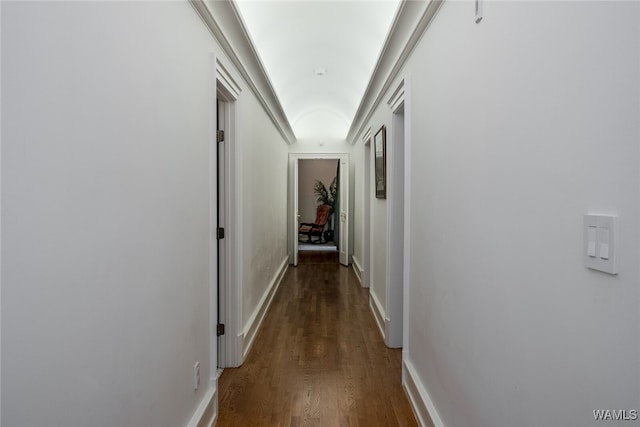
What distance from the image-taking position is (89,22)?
94 cm

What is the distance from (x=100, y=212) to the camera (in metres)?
1.01

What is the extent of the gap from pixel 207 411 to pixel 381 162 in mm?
2515

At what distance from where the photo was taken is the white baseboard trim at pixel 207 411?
1.79 m

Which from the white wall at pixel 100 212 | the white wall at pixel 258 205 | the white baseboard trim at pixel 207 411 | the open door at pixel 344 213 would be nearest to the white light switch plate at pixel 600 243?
the white wall at pixel 100 212

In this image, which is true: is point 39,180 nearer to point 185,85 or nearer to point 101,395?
point 101,395

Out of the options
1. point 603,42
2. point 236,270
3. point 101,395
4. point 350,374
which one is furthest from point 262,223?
point 603,42

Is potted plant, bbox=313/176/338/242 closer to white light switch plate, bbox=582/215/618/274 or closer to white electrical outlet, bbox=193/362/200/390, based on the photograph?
white electrical outlet, bbox=193/362/200/390

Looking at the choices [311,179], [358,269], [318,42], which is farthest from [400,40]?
[311,179]

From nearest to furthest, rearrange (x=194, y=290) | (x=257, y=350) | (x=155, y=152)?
(x=155, y=152) < (x=194, y=290) < (x=257, y=350)

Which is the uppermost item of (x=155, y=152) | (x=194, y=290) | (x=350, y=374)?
(x=155, y=152)

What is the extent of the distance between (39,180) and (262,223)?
3.04 meters

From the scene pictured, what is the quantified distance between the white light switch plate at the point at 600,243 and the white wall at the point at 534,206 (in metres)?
0.02

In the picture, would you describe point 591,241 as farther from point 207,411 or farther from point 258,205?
point 258,205

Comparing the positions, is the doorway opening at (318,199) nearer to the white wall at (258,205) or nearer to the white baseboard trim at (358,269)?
the white baseboard trim at (358,269)
